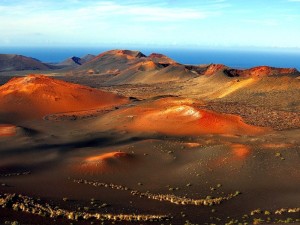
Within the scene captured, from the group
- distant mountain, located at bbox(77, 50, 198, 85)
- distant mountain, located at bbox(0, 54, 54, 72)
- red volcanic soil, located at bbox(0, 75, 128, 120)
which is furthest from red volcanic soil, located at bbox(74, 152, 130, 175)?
distant mountain, located at bbox(0, 54, 54, 72)

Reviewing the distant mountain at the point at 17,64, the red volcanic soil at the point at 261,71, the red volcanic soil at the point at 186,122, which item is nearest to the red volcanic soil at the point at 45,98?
the red volcanic soil at the point at 186,122

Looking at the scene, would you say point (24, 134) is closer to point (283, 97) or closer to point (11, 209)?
point (11, 209)

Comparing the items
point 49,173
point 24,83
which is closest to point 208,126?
point 49,173

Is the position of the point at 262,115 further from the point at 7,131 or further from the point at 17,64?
the point at 17,64

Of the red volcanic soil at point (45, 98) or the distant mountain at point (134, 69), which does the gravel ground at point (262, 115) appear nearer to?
the red volcanic soil at point (45, 98)

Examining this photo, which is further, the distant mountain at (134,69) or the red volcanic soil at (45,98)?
the distant mountain at (134,69)

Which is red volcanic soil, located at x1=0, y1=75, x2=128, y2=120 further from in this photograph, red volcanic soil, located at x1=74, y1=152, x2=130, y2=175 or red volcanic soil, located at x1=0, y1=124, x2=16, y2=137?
red volcanic soil, located at x1=74, y1=152, x2=130, y2=175

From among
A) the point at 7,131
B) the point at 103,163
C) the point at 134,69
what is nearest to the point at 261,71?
the point at 134,69
